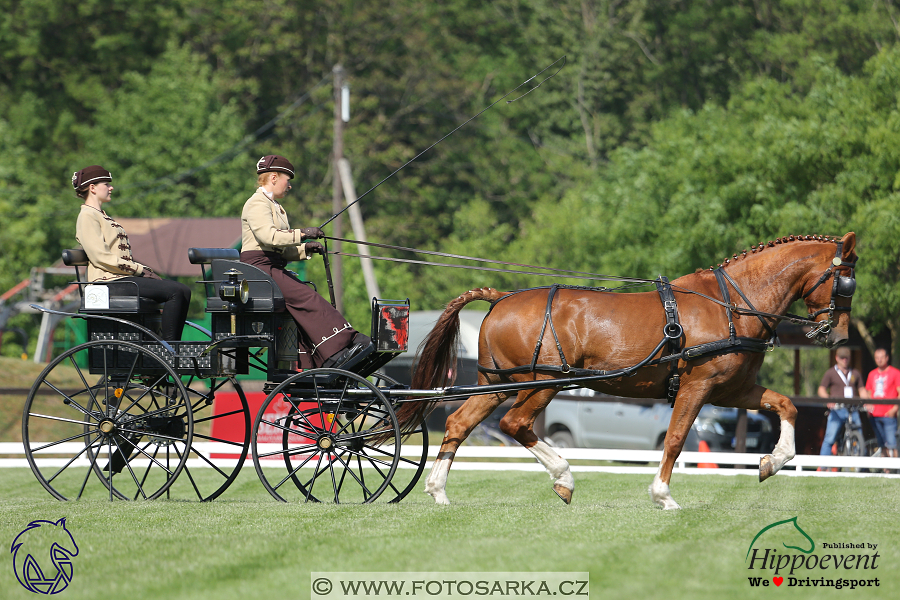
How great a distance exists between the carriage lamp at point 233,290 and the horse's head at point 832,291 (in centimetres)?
438

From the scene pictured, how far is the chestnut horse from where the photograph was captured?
7996 millimetres

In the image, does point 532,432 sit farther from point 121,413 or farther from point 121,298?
point 121,298

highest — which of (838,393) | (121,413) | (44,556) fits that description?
(121,413)

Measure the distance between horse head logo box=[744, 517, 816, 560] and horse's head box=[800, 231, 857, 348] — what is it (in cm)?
198

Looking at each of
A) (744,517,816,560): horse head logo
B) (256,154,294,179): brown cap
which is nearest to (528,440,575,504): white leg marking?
(744,517,816,560): horse head logo

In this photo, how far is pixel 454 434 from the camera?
8.38 metres

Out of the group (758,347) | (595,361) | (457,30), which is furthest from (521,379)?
(457,30)

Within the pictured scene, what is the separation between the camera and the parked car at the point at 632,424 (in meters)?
16.2

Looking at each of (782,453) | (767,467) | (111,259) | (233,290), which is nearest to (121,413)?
(111,259)

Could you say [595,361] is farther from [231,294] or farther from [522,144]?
[522,144]

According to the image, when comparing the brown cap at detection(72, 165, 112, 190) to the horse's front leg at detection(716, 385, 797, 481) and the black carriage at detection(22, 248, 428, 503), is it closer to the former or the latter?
the black carriage at detection(22, 248, 428, 503)

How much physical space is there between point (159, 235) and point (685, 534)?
75.5 feet

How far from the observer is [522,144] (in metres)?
44.0

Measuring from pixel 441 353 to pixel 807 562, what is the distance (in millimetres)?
3934
